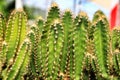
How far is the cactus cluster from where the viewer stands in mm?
4000

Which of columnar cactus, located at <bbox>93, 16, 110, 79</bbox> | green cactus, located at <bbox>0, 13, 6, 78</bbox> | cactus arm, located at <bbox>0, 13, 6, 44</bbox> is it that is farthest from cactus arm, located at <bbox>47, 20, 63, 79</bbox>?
cactus arm, located at <bbox>0, 13, 6, 44</bbox>

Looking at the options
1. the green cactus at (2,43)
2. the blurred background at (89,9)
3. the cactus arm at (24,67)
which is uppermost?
the blurred background at (89,9)

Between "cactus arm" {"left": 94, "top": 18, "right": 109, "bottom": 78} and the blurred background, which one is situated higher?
the blurred background

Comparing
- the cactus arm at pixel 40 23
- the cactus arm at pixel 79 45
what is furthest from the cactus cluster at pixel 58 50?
the cactus arm at pixel 40 23

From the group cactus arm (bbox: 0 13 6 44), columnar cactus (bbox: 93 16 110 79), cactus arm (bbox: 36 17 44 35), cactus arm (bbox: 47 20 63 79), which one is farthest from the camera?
cactus arm (bbox: 36 17 44 35)

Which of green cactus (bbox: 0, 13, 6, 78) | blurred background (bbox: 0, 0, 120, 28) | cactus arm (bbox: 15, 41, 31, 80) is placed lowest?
cactus arm (bbox: 15, 41, 31, 80)

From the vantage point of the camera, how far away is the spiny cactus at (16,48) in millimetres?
4031

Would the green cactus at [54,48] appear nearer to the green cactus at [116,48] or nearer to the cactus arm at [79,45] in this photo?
the cactus arm at [79,45]

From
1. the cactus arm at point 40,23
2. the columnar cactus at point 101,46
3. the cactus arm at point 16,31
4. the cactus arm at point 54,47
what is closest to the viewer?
the cactus arm at point 54,47

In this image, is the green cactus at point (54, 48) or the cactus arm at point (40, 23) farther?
the cactus arm at point (40, 23)

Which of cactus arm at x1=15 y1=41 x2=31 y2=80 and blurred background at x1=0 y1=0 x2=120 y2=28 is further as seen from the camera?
blurred background at x1=0 y1=0 x2=120 y2=28

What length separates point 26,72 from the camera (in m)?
4.29

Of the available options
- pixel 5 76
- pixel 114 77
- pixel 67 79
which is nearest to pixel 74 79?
pixel 67 79

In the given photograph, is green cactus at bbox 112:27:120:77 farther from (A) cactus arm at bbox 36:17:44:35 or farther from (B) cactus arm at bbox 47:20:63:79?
(A) cactus arm at bbox 36:17:44:35
